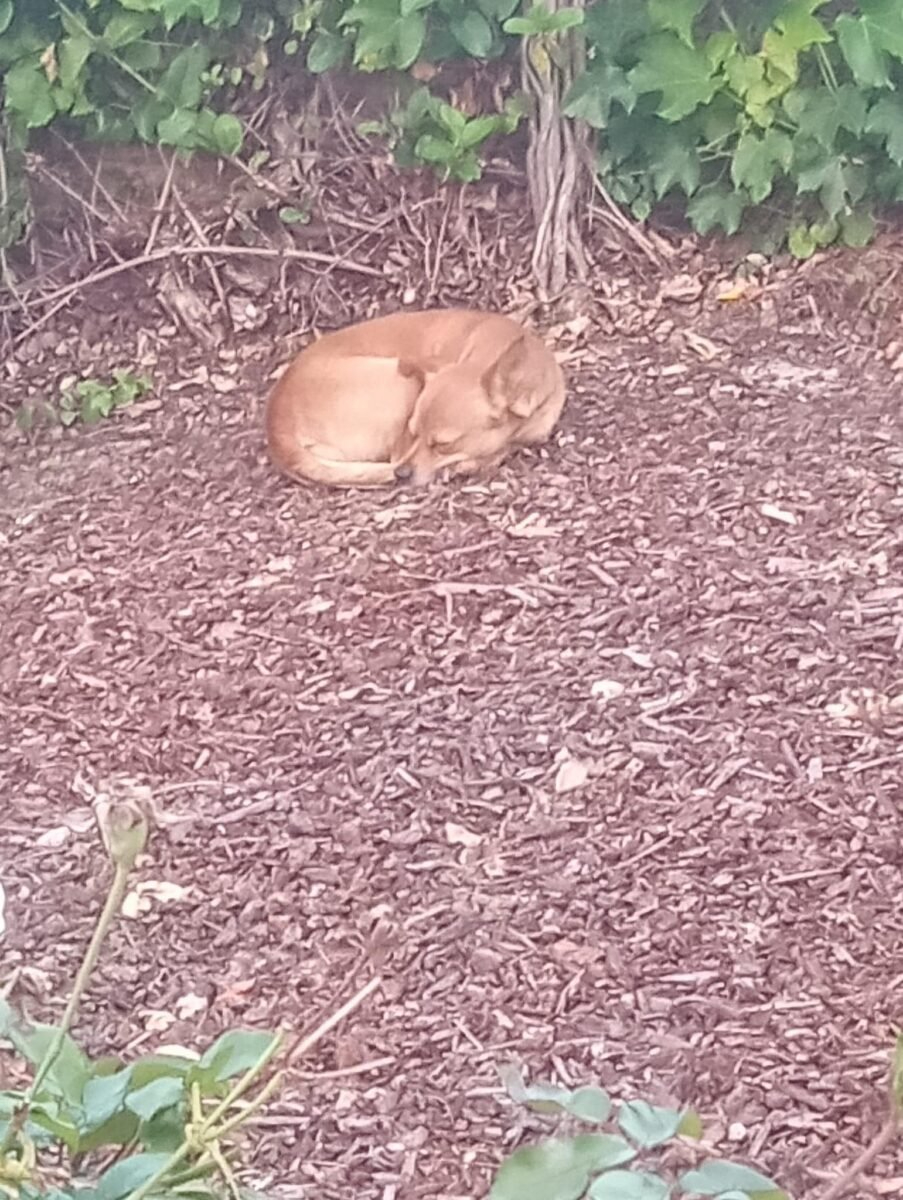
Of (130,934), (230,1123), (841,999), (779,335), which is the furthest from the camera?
(779,335)

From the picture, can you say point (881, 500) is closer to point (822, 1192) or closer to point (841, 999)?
point (841, 999)

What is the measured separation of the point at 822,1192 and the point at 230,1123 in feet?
3.69

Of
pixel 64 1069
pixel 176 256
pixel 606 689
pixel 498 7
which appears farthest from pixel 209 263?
pixel 64 1069

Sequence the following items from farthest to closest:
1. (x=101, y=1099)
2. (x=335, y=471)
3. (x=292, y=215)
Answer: (x=292, y=215)
(x=335, y=471)
(x=101, y=1099)

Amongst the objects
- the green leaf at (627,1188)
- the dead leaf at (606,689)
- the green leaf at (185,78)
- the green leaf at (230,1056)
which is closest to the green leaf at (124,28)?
the green leaf at (185,78)

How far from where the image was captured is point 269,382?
15.2 ft

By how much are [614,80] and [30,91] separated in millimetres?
1767

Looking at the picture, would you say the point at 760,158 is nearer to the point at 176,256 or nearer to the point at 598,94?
the point at 598,94

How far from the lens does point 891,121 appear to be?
14.1 feet

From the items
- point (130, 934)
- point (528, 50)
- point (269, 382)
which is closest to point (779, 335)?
point (528, 50)

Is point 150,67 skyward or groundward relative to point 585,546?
skyward

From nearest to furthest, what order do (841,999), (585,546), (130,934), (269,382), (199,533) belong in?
(841,999)
(130,934)
(585,546)
(199,533)
(269,382)

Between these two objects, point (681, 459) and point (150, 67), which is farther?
point (150, 67)

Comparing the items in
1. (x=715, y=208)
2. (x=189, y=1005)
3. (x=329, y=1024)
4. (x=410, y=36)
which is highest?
(x=329, y=1024)
